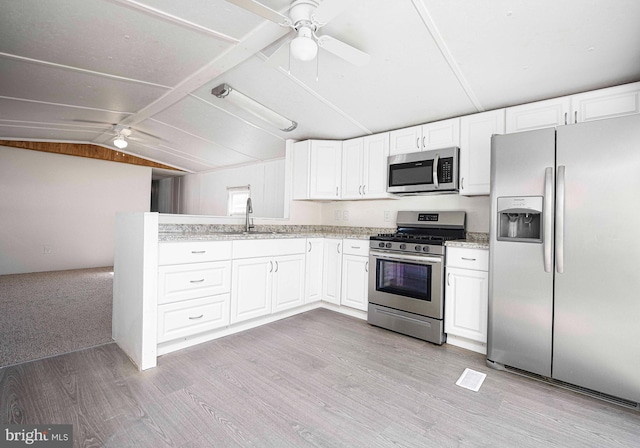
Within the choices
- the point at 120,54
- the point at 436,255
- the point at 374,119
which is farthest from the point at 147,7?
the point at 436,255

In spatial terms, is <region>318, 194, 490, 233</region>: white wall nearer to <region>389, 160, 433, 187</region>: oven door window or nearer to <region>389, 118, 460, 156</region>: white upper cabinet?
<region>389, 160, 433, 187</region>: oven door window

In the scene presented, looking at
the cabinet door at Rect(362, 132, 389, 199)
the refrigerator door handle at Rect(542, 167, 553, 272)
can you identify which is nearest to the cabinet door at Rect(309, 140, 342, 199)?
the cabinet door at Rect(362, 132, 389, 199)

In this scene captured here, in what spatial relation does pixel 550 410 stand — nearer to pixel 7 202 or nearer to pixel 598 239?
pixel 598 239

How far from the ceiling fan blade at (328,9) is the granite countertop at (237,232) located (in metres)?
1.80

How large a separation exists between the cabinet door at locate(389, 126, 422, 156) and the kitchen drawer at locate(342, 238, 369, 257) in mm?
1082

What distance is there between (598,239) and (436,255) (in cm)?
111

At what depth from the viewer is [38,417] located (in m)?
1.57

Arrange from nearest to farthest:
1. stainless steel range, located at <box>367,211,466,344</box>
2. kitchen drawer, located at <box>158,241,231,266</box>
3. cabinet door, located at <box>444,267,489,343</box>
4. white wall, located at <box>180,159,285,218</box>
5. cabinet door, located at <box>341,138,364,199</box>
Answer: kitchen drawer, located at <box>158,241,231,266</box>, cabinet door, located at <box>444,267,489,343</box>, stainless steel range, located at <box>367,211,466,344</box>, cabinet door, located at <box>341,138,364,199</box>, white wall, located at <box>180,159,285,218</box>

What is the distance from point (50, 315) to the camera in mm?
3193

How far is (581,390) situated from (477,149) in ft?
6.62

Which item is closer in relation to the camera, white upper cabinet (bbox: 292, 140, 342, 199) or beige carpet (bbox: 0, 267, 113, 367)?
beige carpet (bbox: 0, 267, 113, 367)

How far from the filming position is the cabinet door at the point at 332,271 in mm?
3568

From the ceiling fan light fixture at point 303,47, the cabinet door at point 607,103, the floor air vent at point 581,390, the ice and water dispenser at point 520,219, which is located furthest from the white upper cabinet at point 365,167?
the floor air vent at point 581,390

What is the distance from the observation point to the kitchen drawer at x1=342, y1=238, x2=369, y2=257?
3336mm
